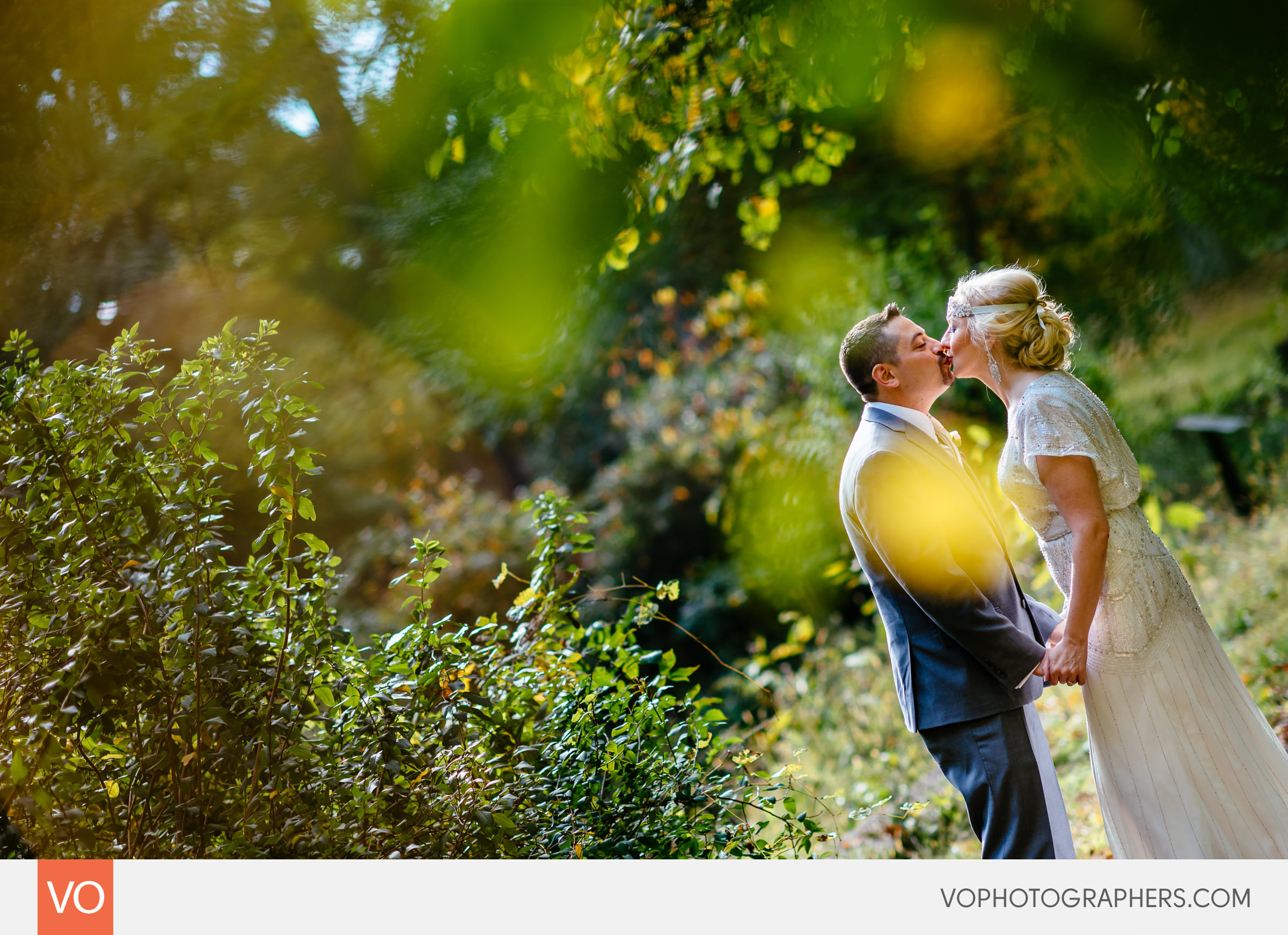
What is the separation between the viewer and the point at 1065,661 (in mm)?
2023

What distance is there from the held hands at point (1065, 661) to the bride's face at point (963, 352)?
0.73 metres

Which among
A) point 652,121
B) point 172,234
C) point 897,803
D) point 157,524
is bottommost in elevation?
point 897,803

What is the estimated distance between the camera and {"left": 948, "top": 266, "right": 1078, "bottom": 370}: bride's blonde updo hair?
7.12 ft

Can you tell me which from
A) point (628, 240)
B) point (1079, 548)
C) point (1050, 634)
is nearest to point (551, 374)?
point (628, 240)

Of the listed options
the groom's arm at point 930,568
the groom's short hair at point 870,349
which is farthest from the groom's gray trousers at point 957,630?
the groom's short hair at point 870,349

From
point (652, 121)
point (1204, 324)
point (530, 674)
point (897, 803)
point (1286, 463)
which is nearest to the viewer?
point (530, 674)

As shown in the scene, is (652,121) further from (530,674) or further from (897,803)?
(897,803)

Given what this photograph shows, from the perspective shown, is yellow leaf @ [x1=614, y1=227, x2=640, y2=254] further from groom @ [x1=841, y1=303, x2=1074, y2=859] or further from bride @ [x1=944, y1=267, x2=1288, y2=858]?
bride @ [x1=944, y1=267, x2=1288, y2=858]

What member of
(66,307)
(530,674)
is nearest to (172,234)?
(66,307)

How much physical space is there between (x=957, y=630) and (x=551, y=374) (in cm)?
446

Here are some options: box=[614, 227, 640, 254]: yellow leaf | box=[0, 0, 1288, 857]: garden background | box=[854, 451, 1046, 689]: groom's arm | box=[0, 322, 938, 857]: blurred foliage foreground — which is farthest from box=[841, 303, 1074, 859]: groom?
box=[614, 227, 640, 254]: yellow leaf

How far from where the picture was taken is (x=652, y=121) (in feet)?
11.3

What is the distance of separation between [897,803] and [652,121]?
11.0 ft
